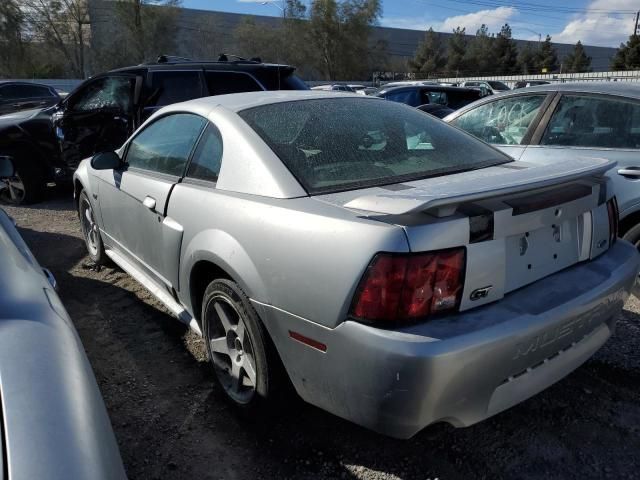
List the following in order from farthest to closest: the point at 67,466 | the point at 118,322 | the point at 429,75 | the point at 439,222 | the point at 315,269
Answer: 1. the point at 429,75
2. the point at 118,322
3. the point at 315,269
4. the point at 439,222
5. the point at 67,466

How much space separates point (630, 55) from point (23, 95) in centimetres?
5466

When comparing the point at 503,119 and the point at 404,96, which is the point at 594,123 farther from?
the point at 404,96

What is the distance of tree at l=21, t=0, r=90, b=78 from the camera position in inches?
1747

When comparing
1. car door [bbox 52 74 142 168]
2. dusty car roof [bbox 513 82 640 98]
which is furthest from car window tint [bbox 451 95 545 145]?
car door [bbox 52 74 142 168]

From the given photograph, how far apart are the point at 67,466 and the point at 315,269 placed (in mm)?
1000

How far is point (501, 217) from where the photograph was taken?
1.88 m

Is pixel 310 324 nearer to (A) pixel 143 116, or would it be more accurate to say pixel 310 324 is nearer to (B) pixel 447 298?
(B) pixel 447 298

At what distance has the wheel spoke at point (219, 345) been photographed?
8.68 ft

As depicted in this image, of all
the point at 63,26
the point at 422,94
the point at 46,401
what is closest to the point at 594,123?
the point at 46,401

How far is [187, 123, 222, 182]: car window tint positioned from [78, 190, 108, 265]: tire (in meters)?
1.95

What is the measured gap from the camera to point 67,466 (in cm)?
119

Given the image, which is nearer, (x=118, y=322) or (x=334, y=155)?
(x=334, y=155)

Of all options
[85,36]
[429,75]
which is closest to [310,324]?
[85,36]

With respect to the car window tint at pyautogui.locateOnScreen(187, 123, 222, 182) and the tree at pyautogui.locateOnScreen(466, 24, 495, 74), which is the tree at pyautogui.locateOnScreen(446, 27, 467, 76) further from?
the car window tint at pyautogui.locateOnScreen(187, 123, 222, 182)
